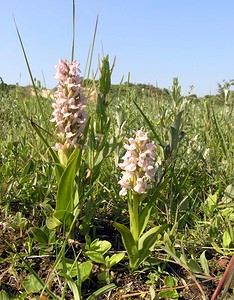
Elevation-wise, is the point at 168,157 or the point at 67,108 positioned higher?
the point at 67,108

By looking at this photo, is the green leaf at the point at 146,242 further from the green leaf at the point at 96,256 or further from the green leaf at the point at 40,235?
the green leaf at the point at 40,235

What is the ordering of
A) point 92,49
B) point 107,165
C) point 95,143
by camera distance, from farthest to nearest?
point 107,165 → point 92,49 → point 95,143

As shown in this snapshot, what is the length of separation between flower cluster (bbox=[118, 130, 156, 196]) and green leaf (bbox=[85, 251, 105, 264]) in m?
0.28

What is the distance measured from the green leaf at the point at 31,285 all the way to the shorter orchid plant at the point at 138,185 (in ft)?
1.05

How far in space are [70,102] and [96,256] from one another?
1.83 feet

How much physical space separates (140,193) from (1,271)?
0.58 meters

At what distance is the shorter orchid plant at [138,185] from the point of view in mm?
1165

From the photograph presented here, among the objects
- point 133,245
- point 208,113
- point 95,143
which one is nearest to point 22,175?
point 95,143

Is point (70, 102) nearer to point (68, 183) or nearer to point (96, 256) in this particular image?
point (68, 183)

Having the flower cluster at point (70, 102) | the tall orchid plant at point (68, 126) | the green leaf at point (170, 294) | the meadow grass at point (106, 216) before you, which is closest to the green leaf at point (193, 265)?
the meadow grass at point (106, 216)

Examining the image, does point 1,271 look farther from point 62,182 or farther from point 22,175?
point 22,175

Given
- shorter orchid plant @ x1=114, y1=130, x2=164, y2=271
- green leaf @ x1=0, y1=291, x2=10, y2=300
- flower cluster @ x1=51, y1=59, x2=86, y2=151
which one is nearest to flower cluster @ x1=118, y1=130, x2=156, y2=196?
shorter orchid plant @ x1=114, y1=130, x2=164, y2=271

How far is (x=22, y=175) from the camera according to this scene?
5.62ft

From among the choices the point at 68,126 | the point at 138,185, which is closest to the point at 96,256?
the point at 138,185
